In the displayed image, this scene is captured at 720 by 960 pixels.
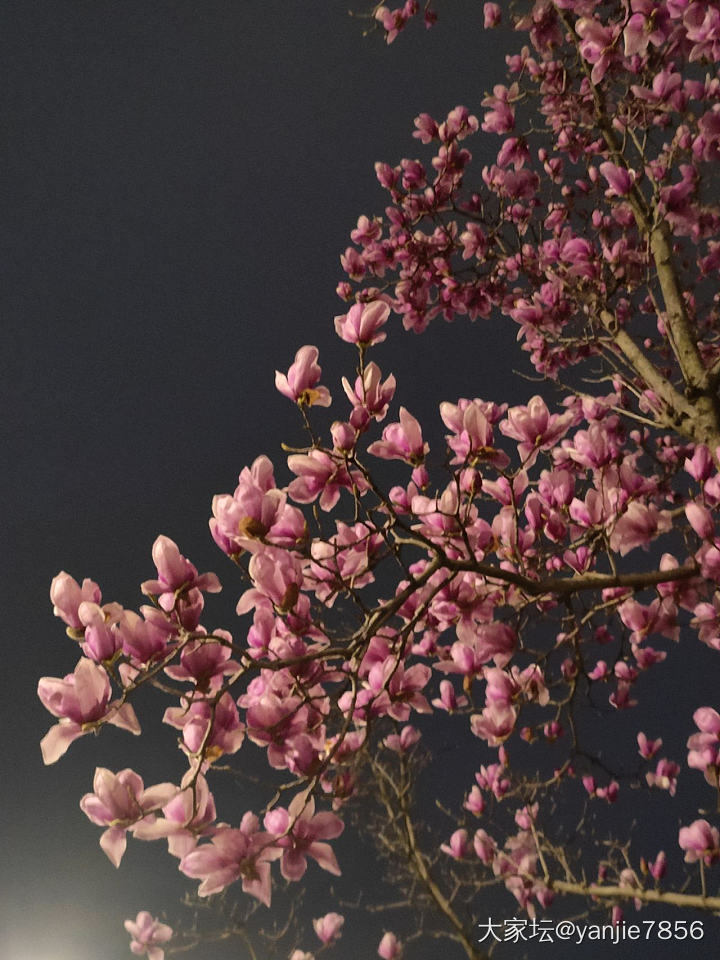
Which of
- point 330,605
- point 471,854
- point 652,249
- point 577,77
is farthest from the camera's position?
point 471,854

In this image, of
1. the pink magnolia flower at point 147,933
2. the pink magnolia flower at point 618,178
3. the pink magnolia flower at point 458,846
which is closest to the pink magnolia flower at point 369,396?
the pink magnolia flower at point 618,178

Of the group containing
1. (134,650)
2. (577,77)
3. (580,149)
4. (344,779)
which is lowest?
(344,779)

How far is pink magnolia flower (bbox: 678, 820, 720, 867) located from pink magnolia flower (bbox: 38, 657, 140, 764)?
178cm

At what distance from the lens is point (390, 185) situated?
248cm

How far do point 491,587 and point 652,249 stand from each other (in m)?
1.42

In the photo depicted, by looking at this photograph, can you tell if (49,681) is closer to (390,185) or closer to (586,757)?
(586,757)

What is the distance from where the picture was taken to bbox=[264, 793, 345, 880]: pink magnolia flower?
909mm

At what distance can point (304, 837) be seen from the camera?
36.2 inches

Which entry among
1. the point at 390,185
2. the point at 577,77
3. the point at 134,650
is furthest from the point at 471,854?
the point at 577,77

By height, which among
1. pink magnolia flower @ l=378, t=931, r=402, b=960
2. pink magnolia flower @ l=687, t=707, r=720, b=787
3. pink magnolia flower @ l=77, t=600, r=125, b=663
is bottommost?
pink magnolia flower @ l=378, t=931, r=402, b=960

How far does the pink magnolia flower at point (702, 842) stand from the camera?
1707 mm

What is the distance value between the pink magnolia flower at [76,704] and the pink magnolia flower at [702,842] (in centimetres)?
178

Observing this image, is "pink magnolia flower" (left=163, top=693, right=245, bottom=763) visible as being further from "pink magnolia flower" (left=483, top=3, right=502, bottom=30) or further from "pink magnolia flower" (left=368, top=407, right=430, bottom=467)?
"pink magnolia flower" (left=483, top=3, right=502, bottom=30)

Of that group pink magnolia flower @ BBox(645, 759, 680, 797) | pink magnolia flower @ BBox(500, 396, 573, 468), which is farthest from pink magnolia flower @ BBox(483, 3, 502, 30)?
pink magnolia flower @ BBox(645, 759, 680, 797)
